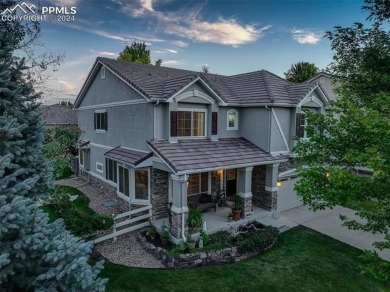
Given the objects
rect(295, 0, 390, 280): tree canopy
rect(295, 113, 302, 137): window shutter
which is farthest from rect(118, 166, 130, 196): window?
rect(295, 113, 302, 137): window shutter

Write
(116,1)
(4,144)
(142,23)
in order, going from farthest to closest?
(142,23)
(116,1)
(4,144)

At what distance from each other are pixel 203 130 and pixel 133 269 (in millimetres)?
8193

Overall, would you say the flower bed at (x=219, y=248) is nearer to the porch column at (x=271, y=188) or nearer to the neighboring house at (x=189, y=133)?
the neighboring house at (x=189, y=133)

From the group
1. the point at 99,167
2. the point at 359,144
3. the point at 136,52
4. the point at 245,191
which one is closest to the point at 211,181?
the point at 245,191

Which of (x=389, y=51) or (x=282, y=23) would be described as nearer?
(x=389, y=51)

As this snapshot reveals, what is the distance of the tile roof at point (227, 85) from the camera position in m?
13.3

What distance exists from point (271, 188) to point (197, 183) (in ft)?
14.2

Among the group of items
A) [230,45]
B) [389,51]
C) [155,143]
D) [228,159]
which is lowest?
[228,159]

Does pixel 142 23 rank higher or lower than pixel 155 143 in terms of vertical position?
higher

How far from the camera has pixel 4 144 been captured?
462cm

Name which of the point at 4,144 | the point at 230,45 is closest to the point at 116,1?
the point at 230,45

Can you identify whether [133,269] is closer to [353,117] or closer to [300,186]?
[300,186]

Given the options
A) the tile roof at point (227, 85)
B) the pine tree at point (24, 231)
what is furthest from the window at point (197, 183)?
the pine tree at point (24, 231)

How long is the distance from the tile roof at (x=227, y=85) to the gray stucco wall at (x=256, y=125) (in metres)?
0.63
